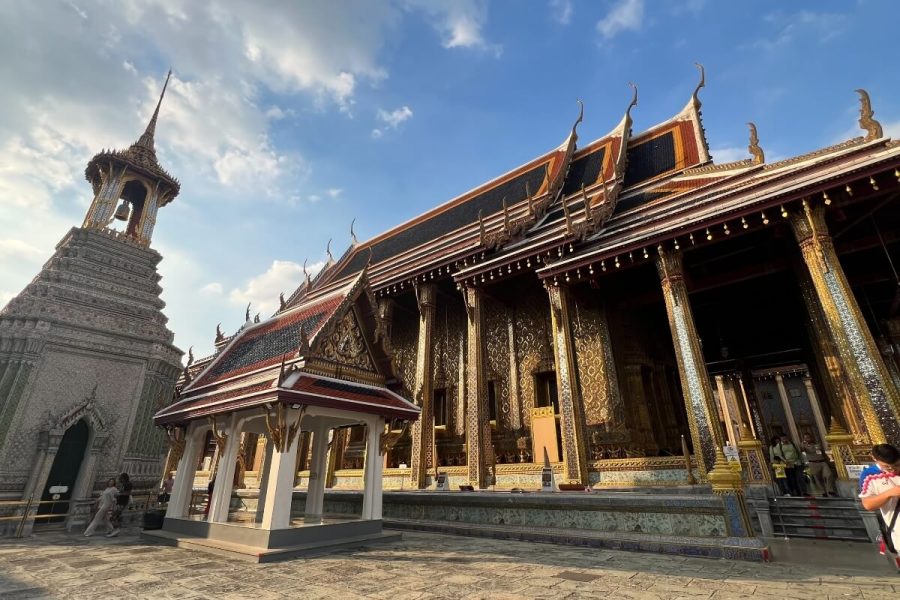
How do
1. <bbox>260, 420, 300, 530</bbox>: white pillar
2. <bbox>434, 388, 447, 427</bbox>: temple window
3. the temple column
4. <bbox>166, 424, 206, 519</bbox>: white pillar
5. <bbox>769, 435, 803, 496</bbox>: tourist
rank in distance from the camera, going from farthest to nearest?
1. the temple column
2. <bbox>434, 388, 447, 427</bbox>: temple window
3. <bbox>769, 435, 803, 496</bbox>: tourist
4. <bbox>166, 424, 206, 519</bbox>: white pillar
5. <bbox>260, 420, 300, 530</bbox>: white pillar

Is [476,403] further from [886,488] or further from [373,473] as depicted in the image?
[886,488]

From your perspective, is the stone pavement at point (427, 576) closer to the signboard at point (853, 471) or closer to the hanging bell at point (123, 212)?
the signboard at point (853, 471)

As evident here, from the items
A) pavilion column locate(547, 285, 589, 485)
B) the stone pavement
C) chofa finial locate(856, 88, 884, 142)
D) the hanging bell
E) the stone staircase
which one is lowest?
the stone pavement

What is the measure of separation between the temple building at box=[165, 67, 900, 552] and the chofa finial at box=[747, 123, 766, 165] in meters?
0.03

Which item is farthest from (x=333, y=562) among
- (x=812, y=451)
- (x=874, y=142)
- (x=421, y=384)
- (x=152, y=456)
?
(x=152, y=456)

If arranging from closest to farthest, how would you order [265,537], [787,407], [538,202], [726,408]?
[265,537] → [538,202] → [726,408] → [787,407]

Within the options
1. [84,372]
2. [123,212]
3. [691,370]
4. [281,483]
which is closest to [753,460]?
[691,370]

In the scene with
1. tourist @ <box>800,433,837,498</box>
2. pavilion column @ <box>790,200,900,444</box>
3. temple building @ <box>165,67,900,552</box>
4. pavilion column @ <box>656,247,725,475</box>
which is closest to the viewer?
pavilion column @ <box>790,200,900,444</box>

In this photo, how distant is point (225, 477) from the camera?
587cm

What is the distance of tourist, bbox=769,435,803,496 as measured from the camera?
305 inches

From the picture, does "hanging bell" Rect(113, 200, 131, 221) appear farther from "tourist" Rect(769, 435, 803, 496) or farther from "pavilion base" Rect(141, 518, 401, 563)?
"tourist" Rect(769, 435, 803, 496)

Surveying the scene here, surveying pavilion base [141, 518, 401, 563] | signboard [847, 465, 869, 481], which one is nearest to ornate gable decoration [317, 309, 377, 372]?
pavilion base [141, 518, 401, 563]

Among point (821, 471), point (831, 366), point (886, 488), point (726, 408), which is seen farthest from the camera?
point (726, 408)

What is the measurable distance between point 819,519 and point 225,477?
8.98 m
